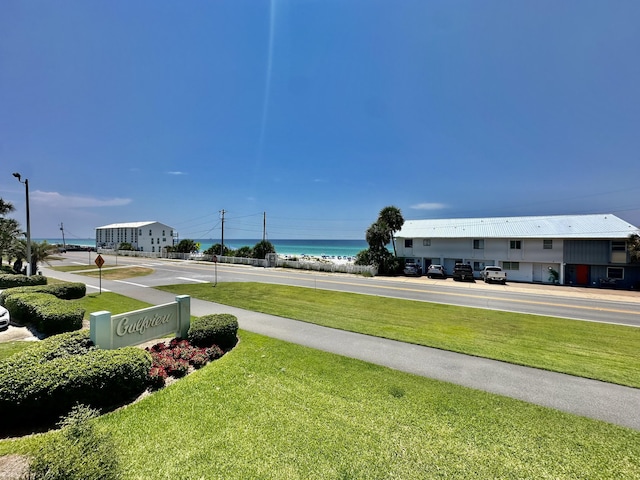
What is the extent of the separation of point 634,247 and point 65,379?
127 feet

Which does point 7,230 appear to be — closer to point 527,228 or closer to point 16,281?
point 16,281

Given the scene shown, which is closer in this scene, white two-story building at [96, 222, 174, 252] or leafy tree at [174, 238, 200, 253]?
leafy tree at [174, 238, 200, 253]

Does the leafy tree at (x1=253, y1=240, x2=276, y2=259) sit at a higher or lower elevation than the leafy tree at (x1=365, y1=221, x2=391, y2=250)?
lower

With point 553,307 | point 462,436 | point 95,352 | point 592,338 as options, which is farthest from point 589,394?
point 553,307

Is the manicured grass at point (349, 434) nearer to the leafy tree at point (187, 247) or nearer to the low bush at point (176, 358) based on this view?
the low bush at point (176, 358)

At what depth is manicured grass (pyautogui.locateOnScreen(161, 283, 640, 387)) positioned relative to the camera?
330 inches

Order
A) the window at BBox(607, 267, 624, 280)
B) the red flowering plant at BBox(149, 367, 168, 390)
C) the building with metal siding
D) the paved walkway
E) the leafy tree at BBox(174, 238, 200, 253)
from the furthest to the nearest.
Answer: the leafy tree at BBox(174, 238, 200, 253)
the building with metal siding
the window at BBox(607, 267, 624, 280)
the red flowering plant at BBox(149, 367, 168, 390)
the paved walkway

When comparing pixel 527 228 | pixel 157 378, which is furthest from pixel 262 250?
pixel 157 378

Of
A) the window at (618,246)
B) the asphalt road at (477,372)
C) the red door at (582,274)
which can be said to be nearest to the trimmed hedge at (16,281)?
the asphalt road at (477,372)

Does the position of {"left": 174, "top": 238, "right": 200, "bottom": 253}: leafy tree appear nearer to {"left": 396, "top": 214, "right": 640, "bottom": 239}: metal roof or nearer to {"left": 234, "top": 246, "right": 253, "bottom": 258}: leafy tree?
{"left": 234, "top": 246, "right": 253, "bottom": 258}: leafy tree

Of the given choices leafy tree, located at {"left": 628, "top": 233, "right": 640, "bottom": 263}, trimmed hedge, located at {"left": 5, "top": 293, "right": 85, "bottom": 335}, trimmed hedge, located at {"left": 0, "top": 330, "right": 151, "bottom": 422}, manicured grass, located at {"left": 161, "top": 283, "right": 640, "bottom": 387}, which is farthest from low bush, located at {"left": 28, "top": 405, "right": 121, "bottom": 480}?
leafy tree, located at {"left": 628, "top": 233, "right": 640, "bottom": 263}

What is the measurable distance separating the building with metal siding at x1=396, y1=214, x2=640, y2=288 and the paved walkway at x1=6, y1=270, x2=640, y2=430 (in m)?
29.8

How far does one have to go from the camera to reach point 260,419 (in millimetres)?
5043

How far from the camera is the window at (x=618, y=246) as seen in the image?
90.2ft
